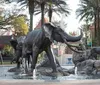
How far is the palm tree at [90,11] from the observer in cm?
4509

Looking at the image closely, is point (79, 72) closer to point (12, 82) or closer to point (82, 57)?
point (82, 57)

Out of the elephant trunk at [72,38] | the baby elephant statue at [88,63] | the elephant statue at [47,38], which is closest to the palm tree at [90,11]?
the baby elephant statue at [88,63]

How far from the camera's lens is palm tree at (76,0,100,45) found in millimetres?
45094

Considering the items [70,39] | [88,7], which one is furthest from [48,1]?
[70,39]

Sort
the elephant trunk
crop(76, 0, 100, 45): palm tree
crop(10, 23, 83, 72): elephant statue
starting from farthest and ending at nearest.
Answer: crop(76, 0, 100, 45): palm tree → crop(10, 23, 83, 72): elephant statue → the elephant trunk

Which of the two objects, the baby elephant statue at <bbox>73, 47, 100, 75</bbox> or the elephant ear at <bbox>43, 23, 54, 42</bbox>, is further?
the baby elephant statue at <bbox>73, 47, 100, 75</bbox>

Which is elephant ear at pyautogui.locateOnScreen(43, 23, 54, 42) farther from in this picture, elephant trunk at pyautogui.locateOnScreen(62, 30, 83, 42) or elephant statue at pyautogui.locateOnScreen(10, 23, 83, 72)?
elephant trunk at pyautogui.locateOnScreen(62, 30, 83, 42)

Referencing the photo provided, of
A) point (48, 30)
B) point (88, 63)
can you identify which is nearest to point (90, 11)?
point (88, 63)

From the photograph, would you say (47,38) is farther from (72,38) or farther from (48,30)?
(72,38)

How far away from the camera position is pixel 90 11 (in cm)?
4897

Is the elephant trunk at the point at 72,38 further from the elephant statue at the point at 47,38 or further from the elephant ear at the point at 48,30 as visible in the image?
the elephant ear at the point at 48,30

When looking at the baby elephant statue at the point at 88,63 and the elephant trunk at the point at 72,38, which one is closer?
the elephant trunk at the point at 72,38

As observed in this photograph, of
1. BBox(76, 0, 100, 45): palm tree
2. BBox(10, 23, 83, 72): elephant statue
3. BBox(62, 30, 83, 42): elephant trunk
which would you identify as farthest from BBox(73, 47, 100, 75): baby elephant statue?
BBox(76, 0, 100, 45): palm tree

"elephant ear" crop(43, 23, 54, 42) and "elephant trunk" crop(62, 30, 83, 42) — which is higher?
"elephant ear" crop(43, 23, 54, 42)
